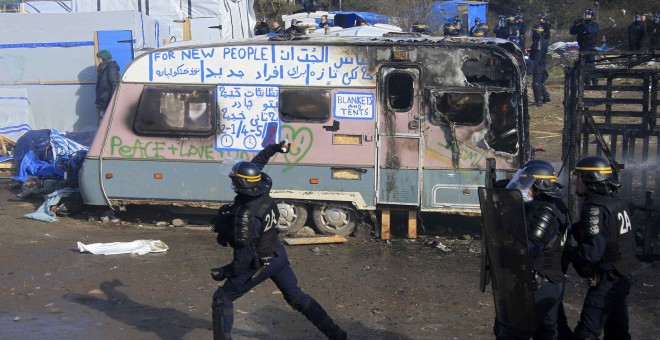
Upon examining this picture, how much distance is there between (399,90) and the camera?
35.1 feet

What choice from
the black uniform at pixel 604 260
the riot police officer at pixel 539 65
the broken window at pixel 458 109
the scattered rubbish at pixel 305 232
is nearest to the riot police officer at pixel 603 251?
the black uniform at pixel 604 260

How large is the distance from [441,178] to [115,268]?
14.2 feet

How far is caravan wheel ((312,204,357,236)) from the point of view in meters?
11.0

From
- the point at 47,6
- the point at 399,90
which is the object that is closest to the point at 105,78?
the point at 399,90

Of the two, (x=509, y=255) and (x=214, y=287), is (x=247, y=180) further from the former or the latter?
(x=214, y=287)

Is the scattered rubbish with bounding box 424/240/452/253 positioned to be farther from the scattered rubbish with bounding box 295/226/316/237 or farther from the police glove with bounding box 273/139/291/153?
the police glove with bounding box 273/139/291/153

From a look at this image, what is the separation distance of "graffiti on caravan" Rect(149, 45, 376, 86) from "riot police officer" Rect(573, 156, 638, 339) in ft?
17.5

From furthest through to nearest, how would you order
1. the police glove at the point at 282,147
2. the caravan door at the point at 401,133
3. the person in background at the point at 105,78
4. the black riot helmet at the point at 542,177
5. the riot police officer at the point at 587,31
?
the riot police officer at the point at 587,31 → the person in background at the point at 105,78 → the caravan door at the point at 401,133 → the police glove at the point at 282,147 → the black riot helmet at the point at 542,177

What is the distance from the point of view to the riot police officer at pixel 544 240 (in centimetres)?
532

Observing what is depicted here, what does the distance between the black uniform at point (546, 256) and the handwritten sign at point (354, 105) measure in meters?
5.27

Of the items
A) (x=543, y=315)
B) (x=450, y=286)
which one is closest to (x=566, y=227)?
(x=543, y=315)

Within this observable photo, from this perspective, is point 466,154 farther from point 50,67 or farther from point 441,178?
point 50,67

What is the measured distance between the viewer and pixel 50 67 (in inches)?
755

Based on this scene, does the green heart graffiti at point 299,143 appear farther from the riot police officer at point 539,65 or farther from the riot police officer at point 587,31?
the riot police officer at point 539,65
